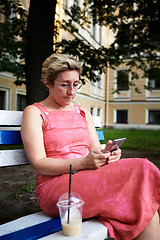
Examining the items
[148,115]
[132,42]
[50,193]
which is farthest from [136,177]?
[148,115]

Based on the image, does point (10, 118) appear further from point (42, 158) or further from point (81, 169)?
point (81, 169)

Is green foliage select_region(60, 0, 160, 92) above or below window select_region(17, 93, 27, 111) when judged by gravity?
above

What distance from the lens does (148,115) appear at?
2169 centimetres

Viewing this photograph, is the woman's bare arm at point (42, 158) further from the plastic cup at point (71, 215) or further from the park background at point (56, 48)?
the park background at point (56, 48)

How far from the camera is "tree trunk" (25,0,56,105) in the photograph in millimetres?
4441

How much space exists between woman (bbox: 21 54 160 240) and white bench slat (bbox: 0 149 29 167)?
22 centimetres

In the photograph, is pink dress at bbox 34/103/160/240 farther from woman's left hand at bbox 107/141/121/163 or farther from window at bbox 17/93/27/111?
window at bbox 17/93/27/111

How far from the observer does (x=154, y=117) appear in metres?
21.6

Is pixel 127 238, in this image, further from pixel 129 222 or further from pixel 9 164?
pixel 9 164

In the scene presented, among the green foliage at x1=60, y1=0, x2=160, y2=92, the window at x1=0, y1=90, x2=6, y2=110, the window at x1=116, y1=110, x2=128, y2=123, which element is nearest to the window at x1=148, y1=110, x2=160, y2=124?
the window at x1=116, y1=110, x2=128, y2=123

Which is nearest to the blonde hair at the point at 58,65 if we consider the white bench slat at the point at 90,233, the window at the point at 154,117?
the white bench slat at the point at 90,233

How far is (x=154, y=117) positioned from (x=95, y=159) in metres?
21.0

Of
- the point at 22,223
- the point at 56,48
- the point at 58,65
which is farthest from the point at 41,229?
the point at 56,48

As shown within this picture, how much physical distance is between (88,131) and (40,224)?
88 cm
